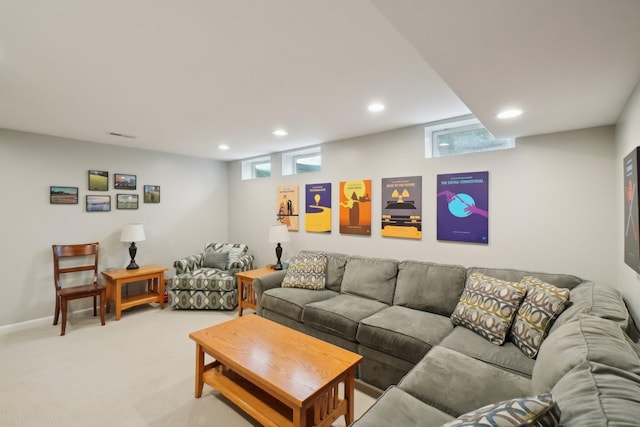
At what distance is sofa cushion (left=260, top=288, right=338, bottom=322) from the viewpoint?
3046 mm

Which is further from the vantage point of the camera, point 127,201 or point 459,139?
point 127,201

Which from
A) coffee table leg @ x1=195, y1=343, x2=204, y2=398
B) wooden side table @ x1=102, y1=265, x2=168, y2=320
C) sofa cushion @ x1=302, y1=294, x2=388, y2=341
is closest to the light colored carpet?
coffee table leg @ x1=195, y1=343, x2=204, y2=398

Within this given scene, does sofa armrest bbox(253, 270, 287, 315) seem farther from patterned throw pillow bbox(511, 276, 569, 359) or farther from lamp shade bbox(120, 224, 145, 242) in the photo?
patterned throw pillow bbox(511, 276, 569, 359)

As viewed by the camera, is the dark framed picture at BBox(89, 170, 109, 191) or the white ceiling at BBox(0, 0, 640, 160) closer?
the white ceiling at BBox(0, 0, 640, 160)

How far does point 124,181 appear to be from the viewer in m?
4.44

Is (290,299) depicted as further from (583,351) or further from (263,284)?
(583,351)

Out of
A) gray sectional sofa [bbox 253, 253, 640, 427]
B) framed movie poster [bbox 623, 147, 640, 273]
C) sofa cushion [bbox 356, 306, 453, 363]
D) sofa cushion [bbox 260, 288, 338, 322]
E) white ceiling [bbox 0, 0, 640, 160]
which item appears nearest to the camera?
gray sectional sofa [bbox 253, 253, 640, 427]

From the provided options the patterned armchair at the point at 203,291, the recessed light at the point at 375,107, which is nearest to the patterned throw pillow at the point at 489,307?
the recessed light at the point at 375,107

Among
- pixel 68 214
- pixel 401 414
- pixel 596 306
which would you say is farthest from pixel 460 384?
pixel 68 214

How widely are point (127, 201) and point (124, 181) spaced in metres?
0.30

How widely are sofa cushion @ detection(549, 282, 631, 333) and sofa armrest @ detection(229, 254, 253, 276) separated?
372 cm

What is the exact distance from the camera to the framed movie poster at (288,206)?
4.53 metres

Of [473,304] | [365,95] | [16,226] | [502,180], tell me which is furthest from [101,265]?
[502,180]

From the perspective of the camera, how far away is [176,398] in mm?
2277
